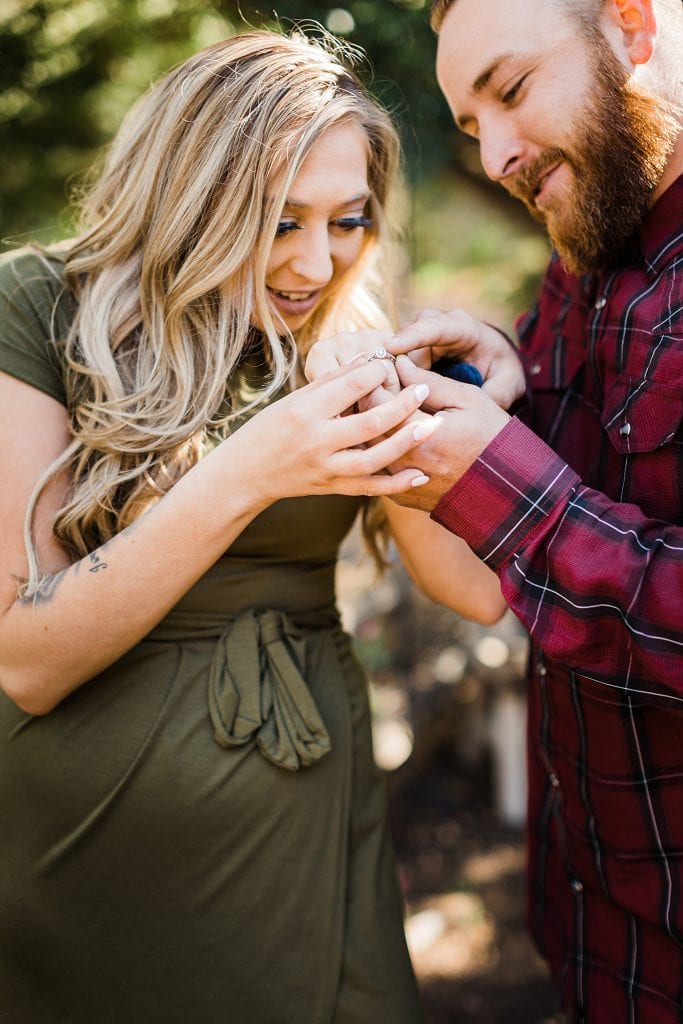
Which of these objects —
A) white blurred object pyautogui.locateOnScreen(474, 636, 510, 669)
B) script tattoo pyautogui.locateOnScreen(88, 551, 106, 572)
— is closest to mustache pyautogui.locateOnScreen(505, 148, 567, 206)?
script tattoo pyautogui.locateOnScreen(88, 551, 106, 572)

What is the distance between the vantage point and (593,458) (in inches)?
72.6

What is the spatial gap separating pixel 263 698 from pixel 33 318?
0.87 meters

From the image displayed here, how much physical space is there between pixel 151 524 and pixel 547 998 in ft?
7.77

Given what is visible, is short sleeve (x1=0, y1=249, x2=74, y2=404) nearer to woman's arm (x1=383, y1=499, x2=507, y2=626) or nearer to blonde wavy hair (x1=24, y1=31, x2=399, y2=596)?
blonde wavy hair (x1=24, y1=31, x2=399, y2=596)

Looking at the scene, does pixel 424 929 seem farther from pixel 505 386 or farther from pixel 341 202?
pixel 341 202

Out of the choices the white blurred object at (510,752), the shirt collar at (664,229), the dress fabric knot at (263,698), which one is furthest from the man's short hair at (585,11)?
the white blurred object at (510,752)

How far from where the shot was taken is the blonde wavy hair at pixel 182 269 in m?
1.71

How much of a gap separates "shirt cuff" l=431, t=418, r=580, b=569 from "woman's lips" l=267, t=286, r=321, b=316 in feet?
2.10

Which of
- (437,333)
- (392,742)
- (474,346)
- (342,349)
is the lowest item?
(392,742)

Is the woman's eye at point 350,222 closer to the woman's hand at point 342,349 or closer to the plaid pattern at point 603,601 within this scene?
the woman's hand at point 342,349

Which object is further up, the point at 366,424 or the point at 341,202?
the point at 341,202

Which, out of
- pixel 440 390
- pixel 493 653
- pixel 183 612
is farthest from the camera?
pixel 493 653

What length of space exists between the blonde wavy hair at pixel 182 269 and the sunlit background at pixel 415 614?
0.45 metres

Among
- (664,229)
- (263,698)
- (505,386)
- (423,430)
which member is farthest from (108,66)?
(263,698)
